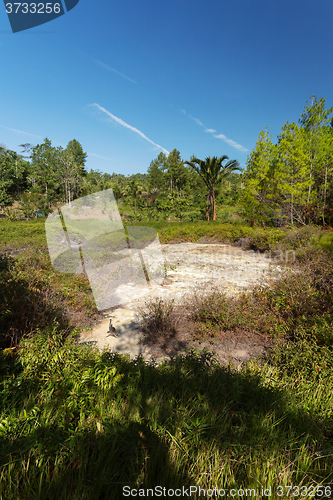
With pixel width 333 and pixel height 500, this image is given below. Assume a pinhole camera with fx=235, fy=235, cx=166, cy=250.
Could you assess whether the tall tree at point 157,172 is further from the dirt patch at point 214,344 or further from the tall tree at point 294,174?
the dirt patch at point 214,344

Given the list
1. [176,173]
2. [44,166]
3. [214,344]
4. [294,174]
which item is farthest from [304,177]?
[44,166]

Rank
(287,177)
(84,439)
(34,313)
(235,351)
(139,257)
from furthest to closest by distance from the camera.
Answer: (287,177), (139,257), (235,351), (34,313), (84,439)

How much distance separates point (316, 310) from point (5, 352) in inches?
146

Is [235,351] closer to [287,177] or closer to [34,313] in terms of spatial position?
[34,313]

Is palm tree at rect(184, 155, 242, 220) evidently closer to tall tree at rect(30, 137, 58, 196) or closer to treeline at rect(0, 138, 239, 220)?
Answer: treeline at rect(0, 138, 239, 220)

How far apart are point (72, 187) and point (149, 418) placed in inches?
1748

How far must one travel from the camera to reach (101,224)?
439cm

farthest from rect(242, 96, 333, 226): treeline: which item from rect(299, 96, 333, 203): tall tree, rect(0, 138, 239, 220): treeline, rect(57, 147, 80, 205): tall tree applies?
rect(57, 147, 80, 205): tall tree

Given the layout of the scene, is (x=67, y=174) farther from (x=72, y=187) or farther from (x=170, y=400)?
(x=170, y=400)

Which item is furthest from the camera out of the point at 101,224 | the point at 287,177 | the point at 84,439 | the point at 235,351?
the point at 287,177

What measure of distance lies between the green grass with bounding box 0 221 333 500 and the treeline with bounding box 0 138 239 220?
22.2m

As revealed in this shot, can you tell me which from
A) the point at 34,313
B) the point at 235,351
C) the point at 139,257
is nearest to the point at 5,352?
the point at 34,313

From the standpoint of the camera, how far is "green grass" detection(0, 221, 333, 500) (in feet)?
4.07

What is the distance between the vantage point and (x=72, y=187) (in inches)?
1617
